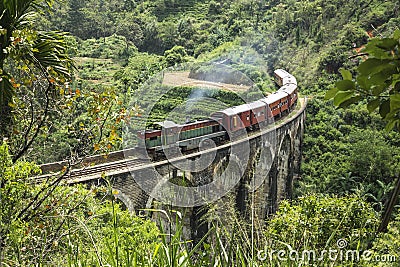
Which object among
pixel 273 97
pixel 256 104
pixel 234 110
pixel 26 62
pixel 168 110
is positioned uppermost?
pixel 26 62

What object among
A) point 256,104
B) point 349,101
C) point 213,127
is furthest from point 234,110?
Result: point 349,101

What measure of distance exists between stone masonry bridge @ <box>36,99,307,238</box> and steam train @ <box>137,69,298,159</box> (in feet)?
1.07

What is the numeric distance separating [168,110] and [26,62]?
1294 centimetres

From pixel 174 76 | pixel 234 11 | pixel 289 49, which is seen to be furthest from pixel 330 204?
pixel 234 11

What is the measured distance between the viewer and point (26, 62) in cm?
261

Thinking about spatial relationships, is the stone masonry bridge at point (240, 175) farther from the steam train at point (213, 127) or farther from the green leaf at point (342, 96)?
the green leaf at point (342, 96)

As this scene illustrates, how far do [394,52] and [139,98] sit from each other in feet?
55.6

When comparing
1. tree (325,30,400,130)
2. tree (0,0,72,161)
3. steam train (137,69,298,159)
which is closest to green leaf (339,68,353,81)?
tree (325,30,400,130)

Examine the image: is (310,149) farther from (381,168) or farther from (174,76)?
(174,76)

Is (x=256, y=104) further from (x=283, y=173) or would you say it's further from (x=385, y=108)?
(x=385, y=108)

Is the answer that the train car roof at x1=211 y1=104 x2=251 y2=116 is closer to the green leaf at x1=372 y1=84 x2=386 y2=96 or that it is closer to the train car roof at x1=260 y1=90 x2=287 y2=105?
the train car roof at x1=260 y1=90 x2=287 y2=105

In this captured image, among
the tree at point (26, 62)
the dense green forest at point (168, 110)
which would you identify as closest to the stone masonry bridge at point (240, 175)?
the dense green forest at point (168, 110)

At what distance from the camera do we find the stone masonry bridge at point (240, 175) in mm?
8242

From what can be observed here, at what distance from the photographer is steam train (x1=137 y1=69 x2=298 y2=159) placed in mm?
9672
